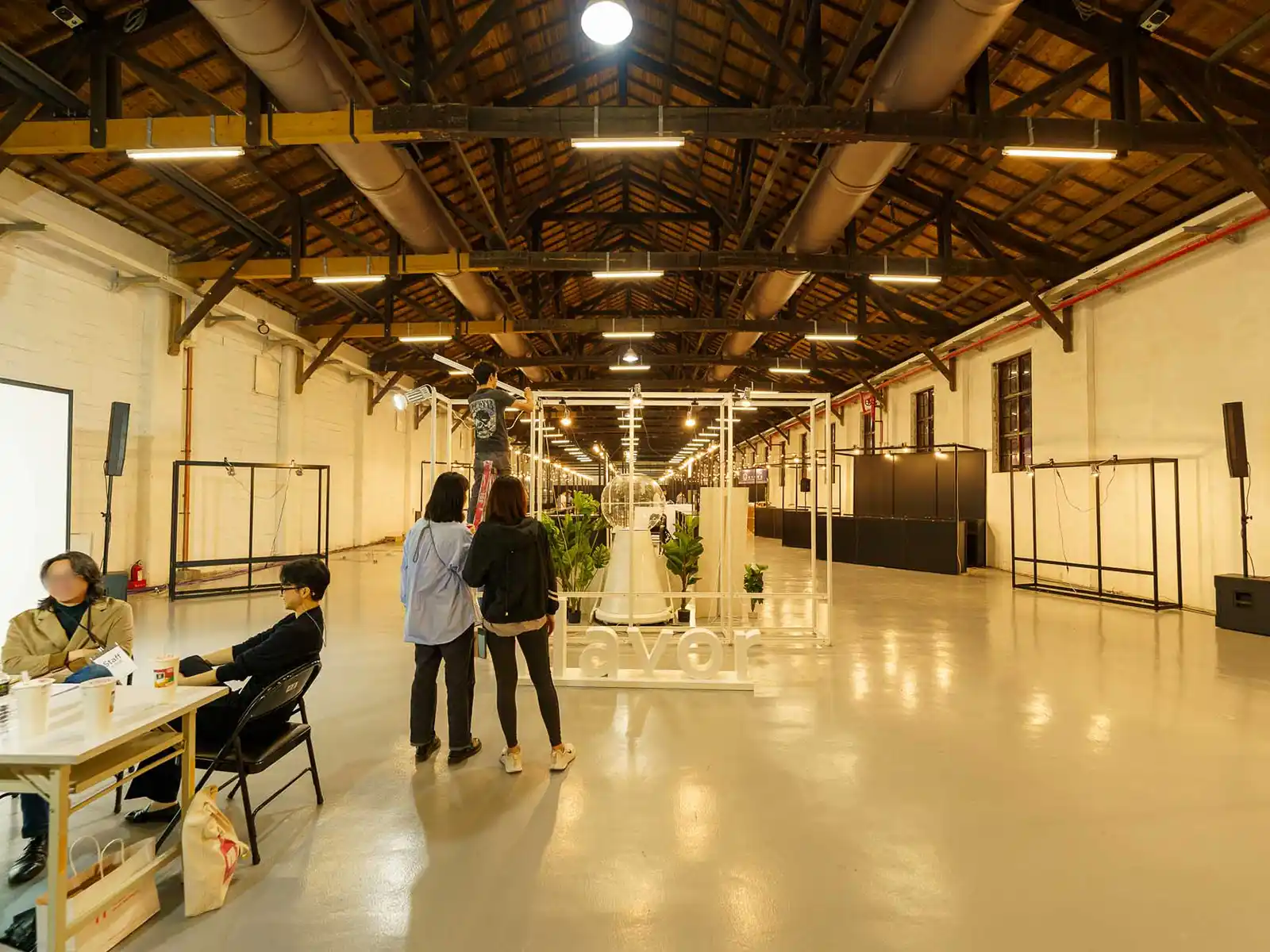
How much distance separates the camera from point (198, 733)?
8.45 ft

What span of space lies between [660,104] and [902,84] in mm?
3557

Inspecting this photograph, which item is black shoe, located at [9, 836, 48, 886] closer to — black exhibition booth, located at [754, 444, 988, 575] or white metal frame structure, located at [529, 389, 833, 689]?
white metal frame structure, located at [529, 389, 833, 689]

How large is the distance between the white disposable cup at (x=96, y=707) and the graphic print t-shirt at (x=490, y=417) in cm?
259

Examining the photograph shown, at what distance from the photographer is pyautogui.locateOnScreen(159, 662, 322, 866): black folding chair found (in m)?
2.38

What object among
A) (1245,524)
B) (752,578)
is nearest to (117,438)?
(752,578)

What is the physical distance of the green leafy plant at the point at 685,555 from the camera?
21.7 ft

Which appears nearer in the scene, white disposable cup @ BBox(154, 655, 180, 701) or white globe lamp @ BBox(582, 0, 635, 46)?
white disposable cup @ BBox(154, 655, 180, 701)

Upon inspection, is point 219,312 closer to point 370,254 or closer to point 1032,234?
point 370,254

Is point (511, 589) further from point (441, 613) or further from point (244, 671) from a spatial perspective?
point (244, 671)

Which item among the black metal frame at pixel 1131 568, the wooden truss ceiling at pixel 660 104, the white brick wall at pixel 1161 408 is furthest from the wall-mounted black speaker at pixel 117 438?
the white brick wall at pixel 1161 408

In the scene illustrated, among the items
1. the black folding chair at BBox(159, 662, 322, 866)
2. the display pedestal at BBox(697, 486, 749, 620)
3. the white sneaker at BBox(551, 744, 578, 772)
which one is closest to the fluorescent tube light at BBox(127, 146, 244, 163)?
the black folding chair at BBox(159, 662, 322, 866)

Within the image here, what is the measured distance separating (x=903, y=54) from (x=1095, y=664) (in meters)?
5.02

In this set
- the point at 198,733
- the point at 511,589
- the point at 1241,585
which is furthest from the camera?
the point at 1241,585

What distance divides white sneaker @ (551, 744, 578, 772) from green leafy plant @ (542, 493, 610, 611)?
2820 millimetres
